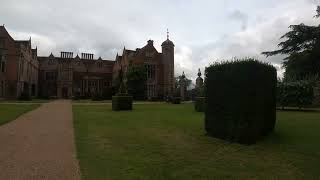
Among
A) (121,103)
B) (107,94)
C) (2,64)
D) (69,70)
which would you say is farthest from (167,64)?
(121,103)

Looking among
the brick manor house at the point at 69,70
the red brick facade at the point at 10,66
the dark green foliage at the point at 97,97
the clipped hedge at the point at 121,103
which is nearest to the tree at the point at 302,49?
the clipped hedge at the point at 121,103

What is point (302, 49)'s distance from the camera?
36406 millimetres

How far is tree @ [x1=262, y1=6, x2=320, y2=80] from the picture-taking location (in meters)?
34.3

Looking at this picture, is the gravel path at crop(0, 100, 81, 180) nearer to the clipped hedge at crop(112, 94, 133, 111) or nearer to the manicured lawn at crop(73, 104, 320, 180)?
the manicured lawn at crop(73, 104, 320, 180)

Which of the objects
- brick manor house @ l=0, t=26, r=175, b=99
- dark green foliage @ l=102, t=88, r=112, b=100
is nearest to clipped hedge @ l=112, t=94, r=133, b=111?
brick manor house @ l=0, t=26, r=175, b=99

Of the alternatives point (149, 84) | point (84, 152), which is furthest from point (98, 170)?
point (149, 84)

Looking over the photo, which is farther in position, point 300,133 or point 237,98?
point 300,133

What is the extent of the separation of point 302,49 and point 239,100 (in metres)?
29.6

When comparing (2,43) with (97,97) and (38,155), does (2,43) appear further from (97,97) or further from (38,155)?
(38,155)

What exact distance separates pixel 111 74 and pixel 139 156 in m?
64.5

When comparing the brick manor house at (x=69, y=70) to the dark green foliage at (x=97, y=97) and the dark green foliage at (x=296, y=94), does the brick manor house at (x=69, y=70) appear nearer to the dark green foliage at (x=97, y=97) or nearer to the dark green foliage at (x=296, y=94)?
the dark green foliage at (x=97, y=97)

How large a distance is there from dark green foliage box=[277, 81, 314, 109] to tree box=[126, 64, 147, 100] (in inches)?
1124

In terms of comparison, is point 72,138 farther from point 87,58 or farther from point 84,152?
point 87,58

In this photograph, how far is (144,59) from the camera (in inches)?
2218
